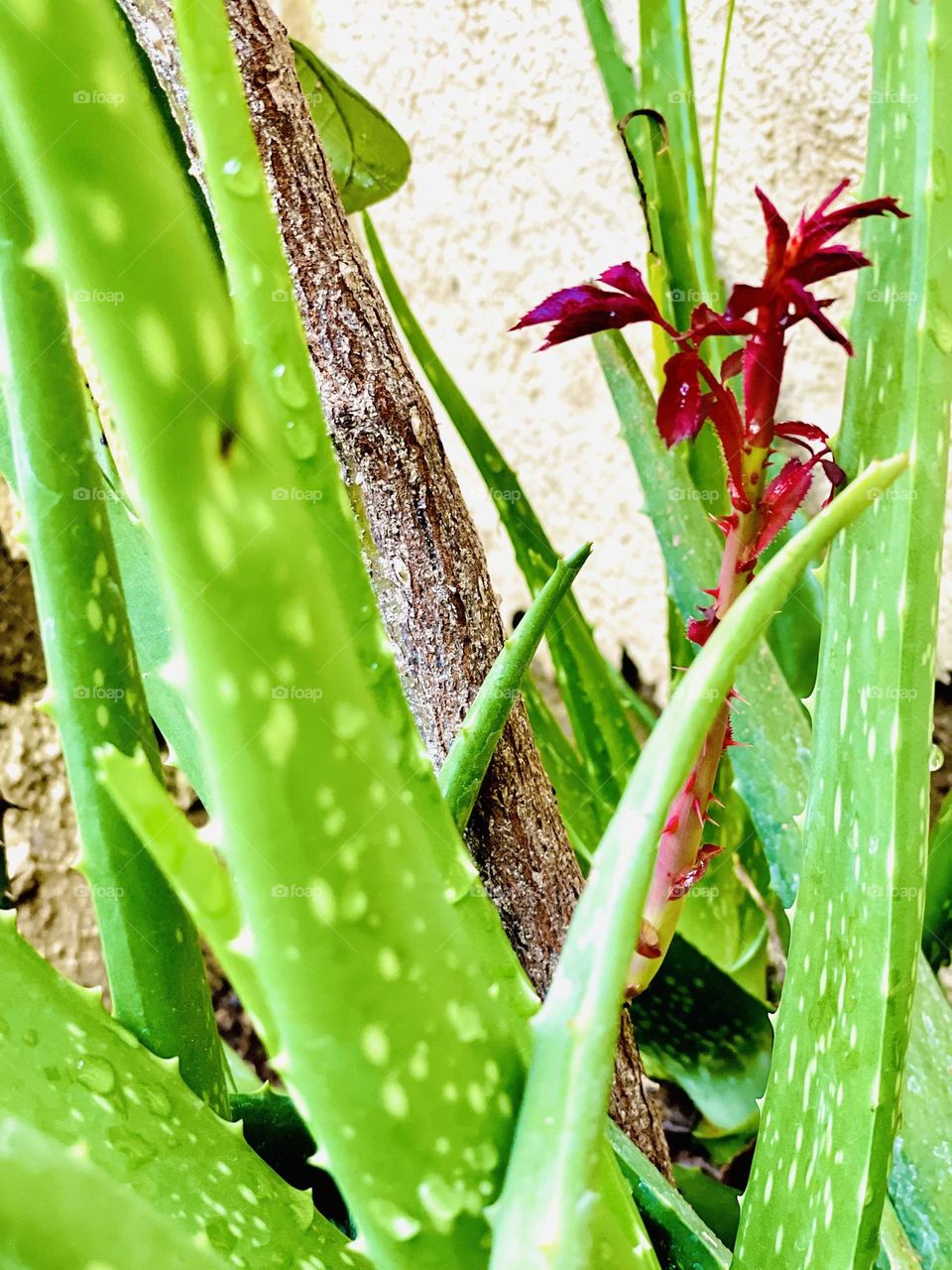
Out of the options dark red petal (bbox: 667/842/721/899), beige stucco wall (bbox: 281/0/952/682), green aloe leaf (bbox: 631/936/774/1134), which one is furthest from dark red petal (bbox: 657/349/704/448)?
beige stucco wall (bbox: 281/0/952/682)

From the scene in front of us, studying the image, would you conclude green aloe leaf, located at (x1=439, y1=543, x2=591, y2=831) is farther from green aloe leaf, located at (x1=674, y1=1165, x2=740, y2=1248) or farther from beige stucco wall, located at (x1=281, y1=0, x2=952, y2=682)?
beige stucco wall, located at (x1=281, y1=0, x2=952, y2=682)

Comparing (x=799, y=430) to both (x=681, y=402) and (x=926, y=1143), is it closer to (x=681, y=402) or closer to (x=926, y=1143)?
(x=681, y=402)

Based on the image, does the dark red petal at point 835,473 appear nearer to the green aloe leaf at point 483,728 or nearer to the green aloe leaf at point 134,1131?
the green aloe leaf at point 483,728

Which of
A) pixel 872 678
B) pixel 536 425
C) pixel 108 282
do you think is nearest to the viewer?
pixel 108 282

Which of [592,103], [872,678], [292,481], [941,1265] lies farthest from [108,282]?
[592,103]

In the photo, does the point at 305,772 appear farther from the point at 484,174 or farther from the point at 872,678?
the point at 484,174

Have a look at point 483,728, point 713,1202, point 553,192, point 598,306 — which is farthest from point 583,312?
point 553,192
